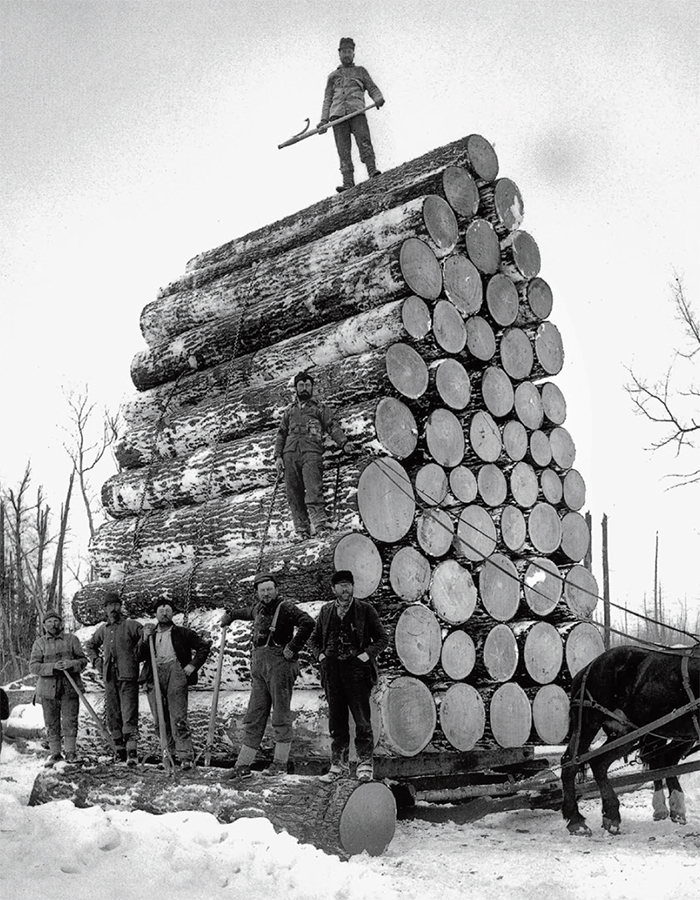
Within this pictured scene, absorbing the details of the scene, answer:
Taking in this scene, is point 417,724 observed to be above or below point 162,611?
below

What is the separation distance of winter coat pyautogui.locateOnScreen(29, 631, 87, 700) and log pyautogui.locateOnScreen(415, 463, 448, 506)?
469 centimetres

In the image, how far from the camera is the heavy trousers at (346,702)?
7246mm

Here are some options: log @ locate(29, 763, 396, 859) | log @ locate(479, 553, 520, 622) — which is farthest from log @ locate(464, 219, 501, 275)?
log @ locate(29, 763, 396, 859)

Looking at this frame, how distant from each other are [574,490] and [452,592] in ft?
8.50

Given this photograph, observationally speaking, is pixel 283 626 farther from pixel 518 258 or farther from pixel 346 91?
pixel 346 91

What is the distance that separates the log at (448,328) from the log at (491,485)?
50.6 inches

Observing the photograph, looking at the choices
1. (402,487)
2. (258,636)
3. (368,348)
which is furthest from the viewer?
(368,348)

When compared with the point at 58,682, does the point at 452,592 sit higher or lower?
higher

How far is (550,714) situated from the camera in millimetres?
9453

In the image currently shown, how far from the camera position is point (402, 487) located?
336 inches

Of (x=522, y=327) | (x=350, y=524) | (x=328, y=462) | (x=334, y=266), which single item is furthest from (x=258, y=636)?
(x=522, y=327)

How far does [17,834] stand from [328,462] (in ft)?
14.8

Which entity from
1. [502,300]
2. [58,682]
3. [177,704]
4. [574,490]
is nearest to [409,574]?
[177,704]

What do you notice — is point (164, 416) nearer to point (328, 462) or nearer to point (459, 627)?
point (328, 462)
